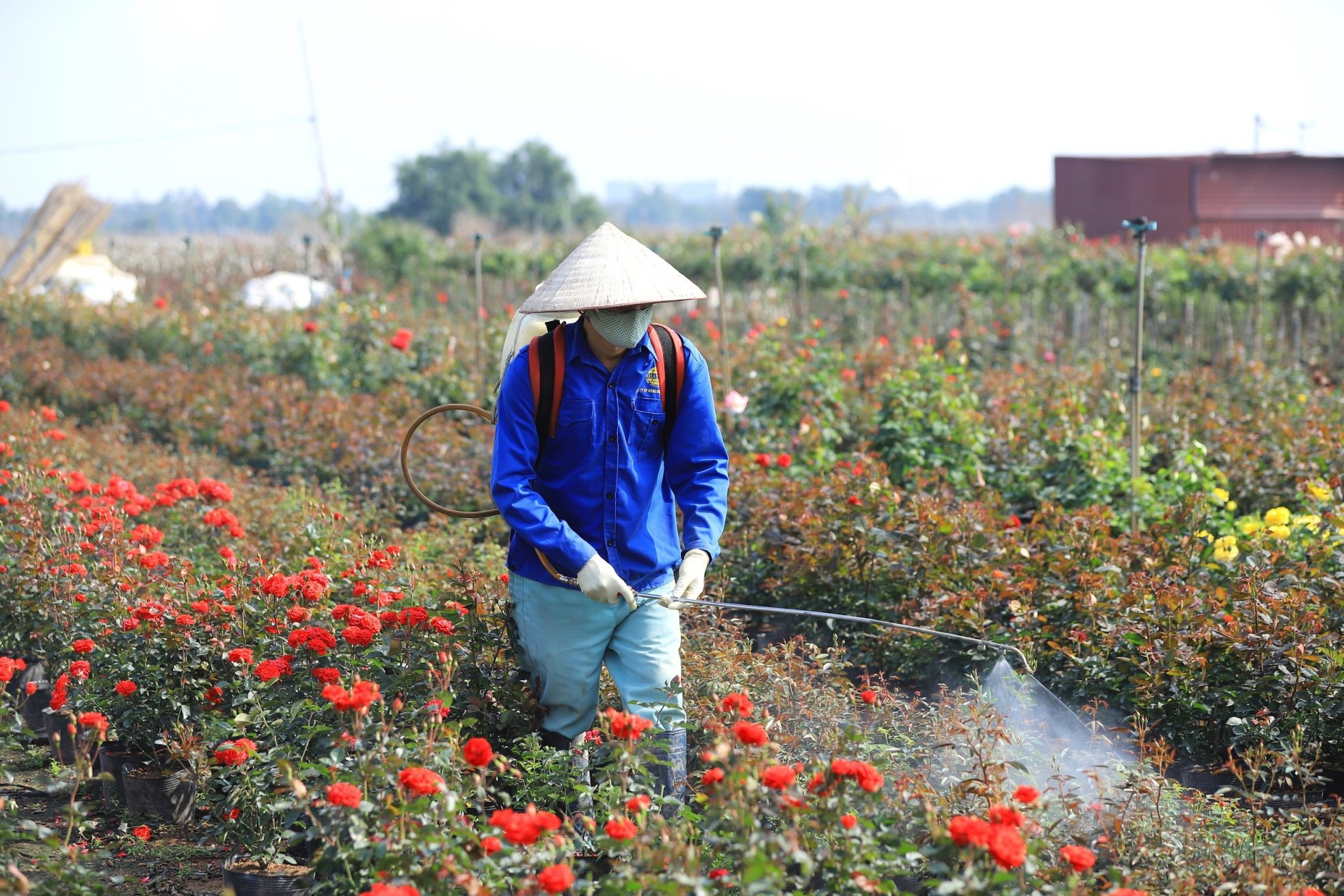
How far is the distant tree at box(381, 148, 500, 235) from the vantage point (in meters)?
42.2

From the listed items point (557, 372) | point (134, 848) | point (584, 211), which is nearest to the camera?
point (557, 372)

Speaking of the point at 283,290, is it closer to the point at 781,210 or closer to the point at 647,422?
the point at 781,210

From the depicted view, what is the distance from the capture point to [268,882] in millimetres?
2641

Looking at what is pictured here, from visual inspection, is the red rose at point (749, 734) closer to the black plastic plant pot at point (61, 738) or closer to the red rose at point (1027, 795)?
the red rose at point (1027, 795)

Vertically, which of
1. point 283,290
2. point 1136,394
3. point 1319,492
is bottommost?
point 1319,492

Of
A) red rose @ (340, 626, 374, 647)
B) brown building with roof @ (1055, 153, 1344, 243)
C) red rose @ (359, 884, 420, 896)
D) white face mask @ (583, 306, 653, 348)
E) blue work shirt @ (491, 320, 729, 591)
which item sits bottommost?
red rose @ (359, 884, 420, 896)

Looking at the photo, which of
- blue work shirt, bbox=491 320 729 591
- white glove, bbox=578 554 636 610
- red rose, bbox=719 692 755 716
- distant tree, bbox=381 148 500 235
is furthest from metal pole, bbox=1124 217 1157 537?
distant tree, bbox=381 148 500 235

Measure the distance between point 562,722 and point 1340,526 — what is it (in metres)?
2.50

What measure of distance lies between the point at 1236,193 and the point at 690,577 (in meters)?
19.9

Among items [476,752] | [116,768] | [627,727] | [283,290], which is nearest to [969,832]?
[627,727]

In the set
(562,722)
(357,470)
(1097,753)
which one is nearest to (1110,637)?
(1097,753)

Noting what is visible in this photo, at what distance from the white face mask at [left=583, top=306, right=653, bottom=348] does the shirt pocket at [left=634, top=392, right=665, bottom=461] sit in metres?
0.14

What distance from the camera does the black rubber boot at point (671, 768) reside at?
8.82 ft

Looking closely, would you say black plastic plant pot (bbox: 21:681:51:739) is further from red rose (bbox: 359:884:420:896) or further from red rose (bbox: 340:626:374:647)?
red rose (bbox: 359:884:420:896)
